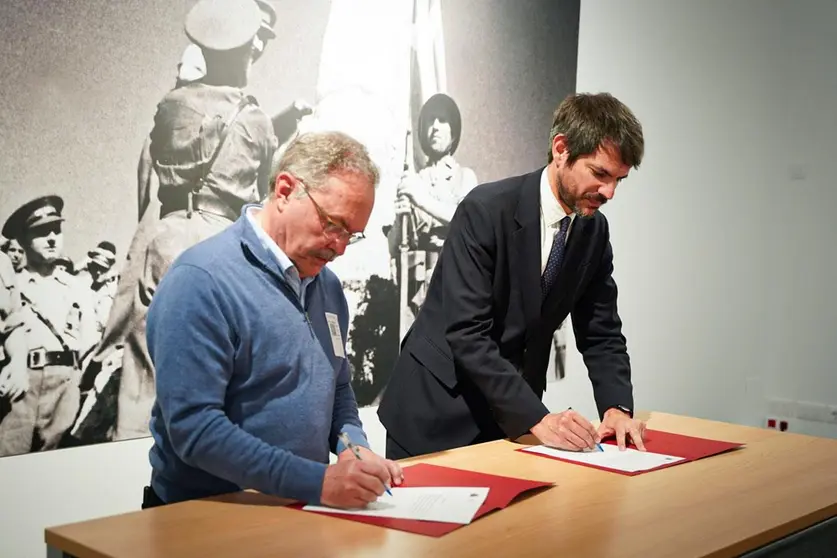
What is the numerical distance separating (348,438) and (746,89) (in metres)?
4.72

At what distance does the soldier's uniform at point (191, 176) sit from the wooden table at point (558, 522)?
1.14m

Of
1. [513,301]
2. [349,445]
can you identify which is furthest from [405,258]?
[349,445]

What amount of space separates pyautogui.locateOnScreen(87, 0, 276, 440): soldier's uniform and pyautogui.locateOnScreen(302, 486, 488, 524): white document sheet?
1322mm

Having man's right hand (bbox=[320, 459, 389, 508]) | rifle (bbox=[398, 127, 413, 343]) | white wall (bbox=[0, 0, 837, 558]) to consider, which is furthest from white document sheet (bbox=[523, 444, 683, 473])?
white wall (bbox=[0, 0, 837, 558])

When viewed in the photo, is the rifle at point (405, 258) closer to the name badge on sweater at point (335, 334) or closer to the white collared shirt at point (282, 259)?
the name badge on sweater at point (335, 334)

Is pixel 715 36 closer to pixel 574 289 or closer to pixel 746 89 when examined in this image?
pixel 746 89

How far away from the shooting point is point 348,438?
7.11ft

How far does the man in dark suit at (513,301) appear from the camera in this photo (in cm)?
252

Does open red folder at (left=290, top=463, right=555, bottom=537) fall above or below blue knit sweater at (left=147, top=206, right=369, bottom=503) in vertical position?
below

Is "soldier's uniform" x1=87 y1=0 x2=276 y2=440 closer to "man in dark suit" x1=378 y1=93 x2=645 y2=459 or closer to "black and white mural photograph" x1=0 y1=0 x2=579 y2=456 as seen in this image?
"black and white mural photograph" x1=0 y1=0 x2=579 y2=456

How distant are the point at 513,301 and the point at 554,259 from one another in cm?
19

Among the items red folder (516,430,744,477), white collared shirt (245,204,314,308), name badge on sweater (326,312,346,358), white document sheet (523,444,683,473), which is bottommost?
white document sheet (523,444,683,473)

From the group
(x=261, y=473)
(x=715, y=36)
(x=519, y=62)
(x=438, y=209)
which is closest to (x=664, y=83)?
(x=715, y=36)

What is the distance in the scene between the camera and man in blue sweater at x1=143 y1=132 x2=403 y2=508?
1.78m
